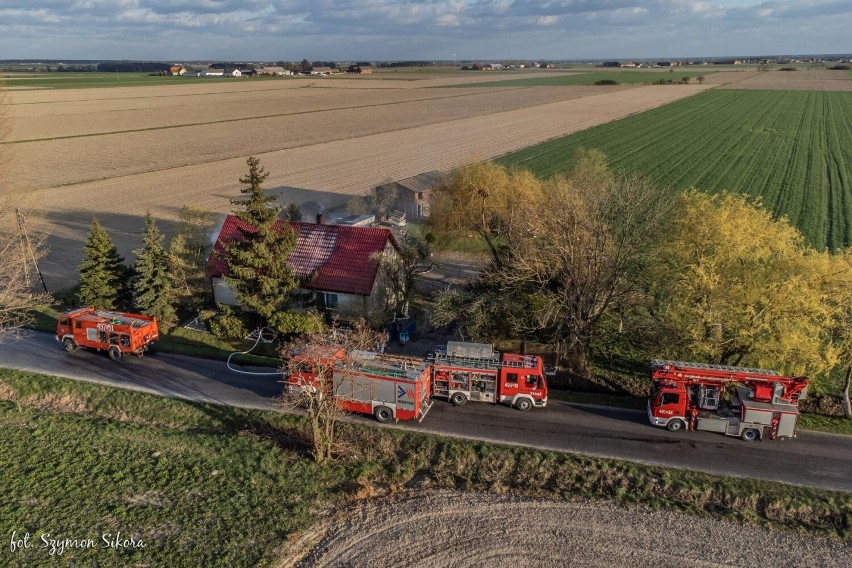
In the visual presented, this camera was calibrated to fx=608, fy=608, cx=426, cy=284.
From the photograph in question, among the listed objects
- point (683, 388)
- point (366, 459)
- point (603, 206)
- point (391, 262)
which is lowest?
point (366, 459)

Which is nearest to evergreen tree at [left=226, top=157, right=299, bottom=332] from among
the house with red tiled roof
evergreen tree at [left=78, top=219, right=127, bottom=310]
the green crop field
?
the house with red tiled roof

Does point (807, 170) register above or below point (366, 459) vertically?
above

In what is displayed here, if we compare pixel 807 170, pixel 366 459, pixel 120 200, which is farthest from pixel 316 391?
pixel 807 170

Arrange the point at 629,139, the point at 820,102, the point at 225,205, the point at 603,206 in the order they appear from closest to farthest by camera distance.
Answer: the point at 603,206, the point at 225,205, the point at 629,139, the point at 820,102

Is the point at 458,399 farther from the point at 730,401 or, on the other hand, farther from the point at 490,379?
the point at 730,401

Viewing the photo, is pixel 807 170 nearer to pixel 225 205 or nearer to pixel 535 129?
pixel 535 129

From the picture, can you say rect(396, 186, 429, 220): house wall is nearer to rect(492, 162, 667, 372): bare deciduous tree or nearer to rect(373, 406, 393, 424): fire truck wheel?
rect(492, 162, 667, 372): bare deciduous tree
